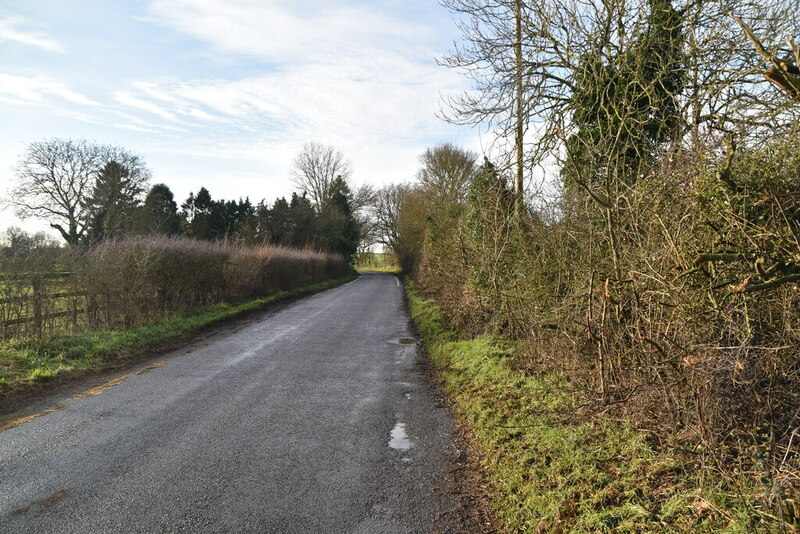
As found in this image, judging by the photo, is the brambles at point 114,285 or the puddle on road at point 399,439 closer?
the puddle on road at point 399,439

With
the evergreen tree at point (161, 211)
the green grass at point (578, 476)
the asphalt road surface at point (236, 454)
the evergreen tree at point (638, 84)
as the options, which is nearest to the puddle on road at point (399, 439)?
the asphalt road surface at point (236, 454)

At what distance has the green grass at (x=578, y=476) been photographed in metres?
3.07

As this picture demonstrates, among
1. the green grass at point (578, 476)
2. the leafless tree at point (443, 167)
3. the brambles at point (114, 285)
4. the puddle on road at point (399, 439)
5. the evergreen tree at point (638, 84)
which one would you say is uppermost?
the leafless tree at point (443, 167)

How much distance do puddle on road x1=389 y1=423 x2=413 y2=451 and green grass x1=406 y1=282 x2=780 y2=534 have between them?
0.75 meters

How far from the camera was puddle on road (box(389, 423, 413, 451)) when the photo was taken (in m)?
5.28

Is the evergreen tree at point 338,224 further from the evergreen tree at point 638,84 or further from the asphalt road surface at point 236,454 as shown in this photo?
the evergreen tree at point 638,84

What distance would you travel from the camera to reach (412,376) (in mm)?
8602

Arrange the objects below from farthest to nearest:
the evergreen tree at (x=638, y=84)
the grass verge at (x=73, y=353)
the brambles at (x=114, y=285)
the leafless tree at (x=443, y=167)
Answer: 1. the leafless tree at (x=443, y=167)
2. the brambles at (x=114, y=285)
3. the grass verge at (x=73, y=353)
4. the evergreen tree at (x=638, y=84)

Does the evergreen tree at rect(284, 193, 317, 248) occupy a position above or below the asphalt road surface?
above

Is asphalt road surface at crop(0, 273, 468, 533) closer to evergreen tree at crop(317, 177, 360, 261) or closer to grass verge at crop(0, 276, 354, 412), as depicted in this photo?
grass verge at crop(0, 276, 354, 412)

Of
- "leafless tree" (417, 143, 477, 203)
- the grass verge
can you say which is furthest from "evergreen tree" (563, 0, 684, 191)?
"leafless tree" (417, 143, 477, 203)

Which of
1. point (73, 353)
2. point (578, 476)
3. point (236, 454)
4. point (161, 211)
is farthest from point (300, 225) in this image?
point (578, 476)

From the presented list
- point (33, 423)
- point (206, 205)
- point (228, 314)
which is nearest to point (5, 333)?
point (33, 423)

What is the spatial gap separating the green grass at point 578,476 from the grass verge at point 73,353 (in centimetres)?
649
